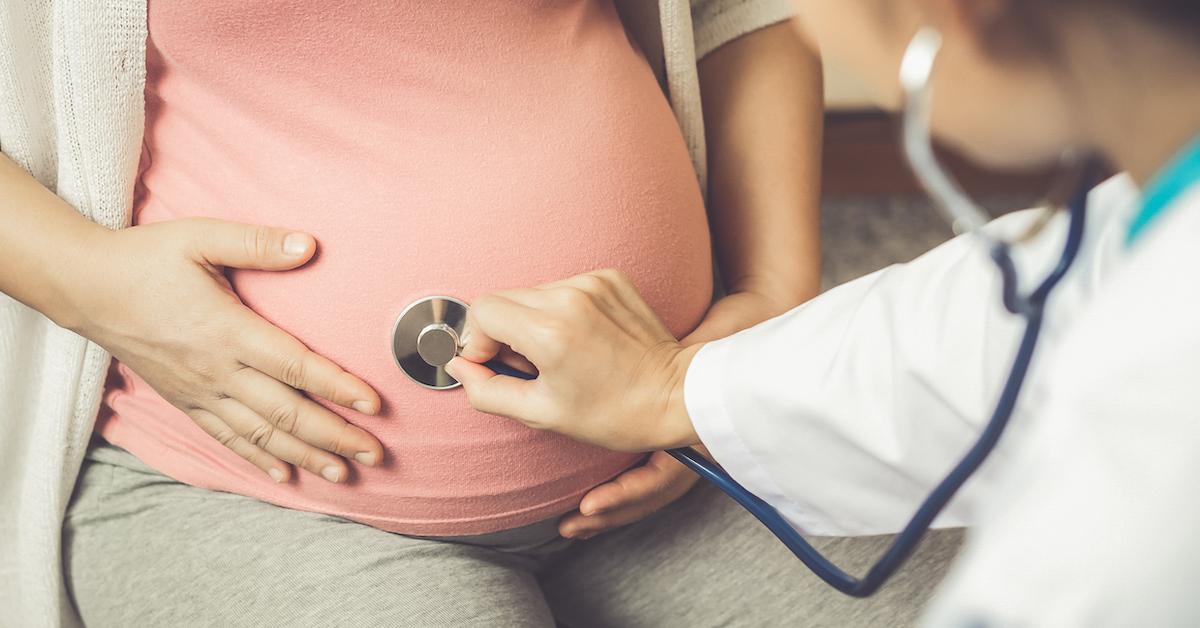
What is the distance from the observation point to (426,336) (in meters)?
0.69

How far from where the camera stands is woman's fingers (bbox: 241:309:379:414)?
2.27 feet

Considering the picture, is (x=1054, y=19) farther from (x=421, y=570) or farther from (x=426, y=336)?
(x=421, y=570)

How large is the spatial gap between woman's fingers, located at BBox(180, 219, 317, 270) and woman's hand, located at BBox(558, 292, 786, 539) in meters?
0.30

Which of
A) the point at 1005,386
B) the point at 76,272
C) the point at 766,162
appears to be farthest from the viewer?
the point at 766,162

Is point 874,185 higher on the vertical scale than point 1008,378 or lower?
lower

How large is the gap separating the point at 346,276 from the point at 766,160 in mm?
443

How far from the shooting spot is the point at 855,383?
0.66 meters

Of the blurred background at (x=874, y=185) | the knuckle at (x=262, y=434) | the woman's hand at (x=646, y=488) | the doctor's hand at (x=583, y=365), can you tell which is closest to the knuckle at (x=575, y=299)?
the doctor's hand at (x=583, y=365)

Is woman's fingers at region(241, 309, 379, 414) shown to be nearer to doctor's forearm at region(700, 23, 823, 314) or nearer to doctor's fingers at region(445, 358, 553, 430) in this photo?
doctor's fingers at region(445, 358, 553, 430)

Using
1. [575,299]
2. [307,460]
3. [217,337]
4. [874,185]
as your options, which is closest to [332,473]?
[307,460]

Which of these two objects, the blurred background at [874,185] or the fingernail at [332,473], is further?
the blurred background at [874,185]

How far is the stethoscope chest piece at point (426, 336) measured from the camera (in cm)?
69

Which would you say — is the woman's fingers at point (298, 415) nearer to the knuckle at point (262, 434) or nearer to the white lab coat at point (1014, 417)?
the knuckle at point (262, 434)

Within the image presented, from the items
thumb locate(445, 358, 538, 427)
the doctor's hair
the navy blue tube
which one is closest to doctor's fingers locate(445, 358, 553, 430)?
thumb locate(445, 358, 538, 427)
